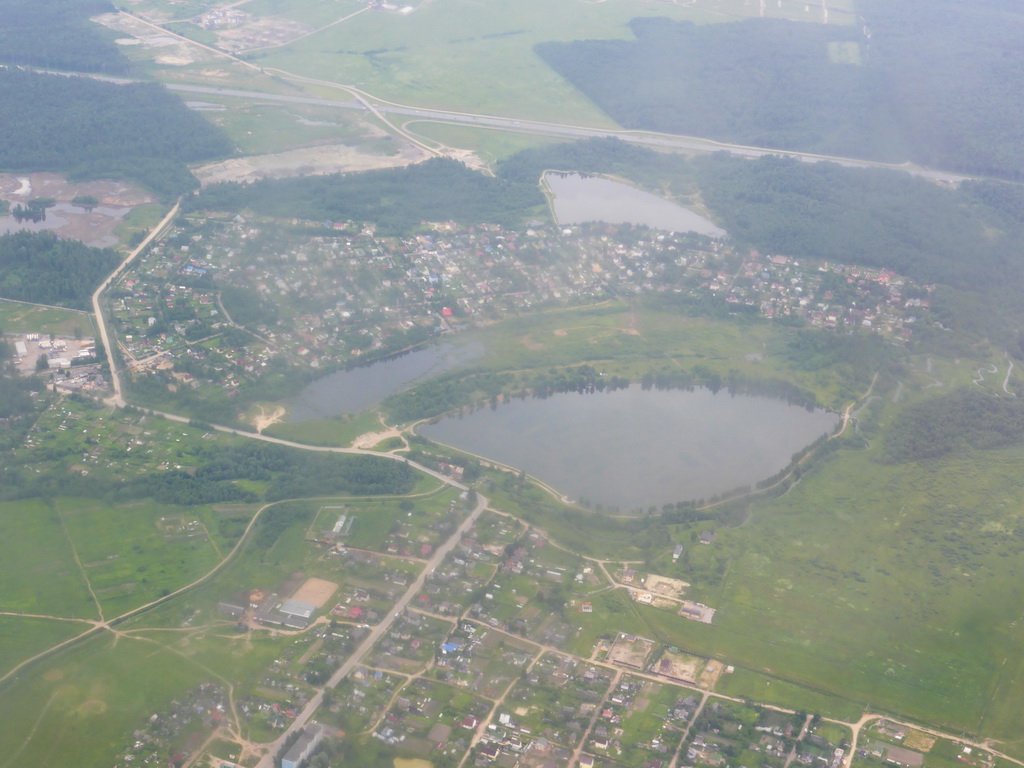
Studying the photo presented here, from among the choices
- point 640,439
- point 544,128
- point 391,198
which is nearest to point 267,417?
point 640,439

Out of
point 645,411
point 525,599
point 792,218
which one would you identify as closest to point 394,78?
point 792,218

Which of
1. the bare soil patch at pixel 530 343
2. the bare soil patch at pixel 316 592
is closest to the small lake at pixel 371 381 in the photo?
the bare soil patch at pixel 530 343

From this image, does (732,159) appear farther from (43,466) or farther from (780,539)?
(43,466)

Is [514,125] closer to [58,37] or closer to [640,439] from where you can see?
[58,37]

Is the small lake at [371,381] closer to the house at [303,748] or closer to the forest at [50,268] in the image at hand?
the forest at [50,268]

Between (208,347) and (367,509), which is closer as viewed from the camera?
(367,509)
